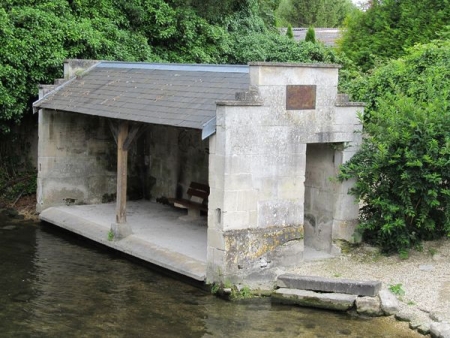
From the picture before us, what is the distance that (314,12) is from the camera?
170ft

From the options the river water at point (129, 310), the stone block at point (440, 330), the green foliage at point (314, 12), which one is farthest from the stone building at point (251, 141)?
the green foliage at point (314, 12)

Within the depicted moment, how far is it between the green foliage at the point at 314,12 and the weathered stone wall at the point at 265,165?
132ft

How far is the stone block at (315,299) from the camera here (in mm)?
10648

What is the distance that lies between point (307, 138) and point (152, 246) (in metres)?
3.40

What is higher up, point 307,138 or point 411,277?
point 307,138

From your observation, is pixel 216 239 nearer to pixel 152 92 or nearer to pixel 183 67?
pixel 152 92

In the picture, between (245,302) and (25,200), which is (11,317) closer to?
(245,302)

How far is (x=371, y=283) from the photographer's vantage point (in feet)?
35.2

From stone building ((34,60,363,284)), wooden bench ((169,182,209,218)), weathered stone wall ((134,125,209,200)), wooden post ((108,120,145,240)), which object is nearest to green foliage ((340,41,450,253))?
stone building ((34,60,363,284))

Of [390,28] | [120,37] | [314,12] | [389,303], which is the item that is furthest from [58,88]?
[314,12]

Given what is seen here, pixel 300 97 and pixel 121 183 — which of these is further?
pixel 121 183

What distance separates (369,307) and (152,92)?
5833 millimetres

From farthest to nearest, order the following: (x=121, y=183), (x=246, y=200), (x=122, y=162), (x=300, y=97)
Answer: (x=121, y=183) < (x=122, y=162) < (x=300, y=97) < (x=246, y=200)

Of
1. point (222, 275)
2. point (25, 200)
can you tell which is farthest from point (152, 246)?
point (25, 200)
